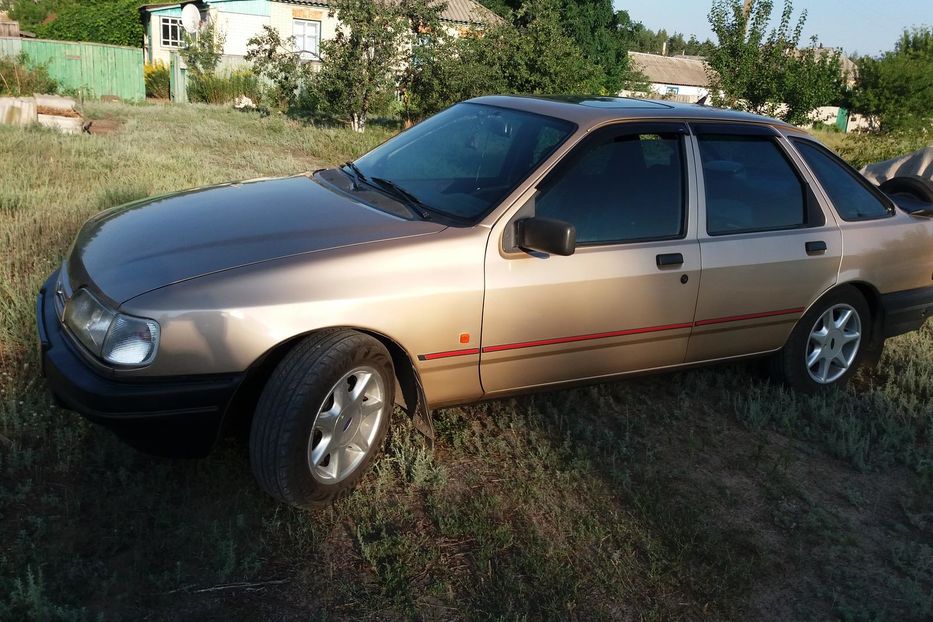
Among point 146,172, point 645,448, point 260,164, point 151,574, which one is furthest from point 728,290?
point 260,164

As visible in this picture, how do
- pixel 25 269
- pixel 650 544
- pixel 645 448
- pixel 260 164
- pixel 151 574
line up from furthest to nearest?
pixel 260 164
pixel 25 269
pixel 645 448
pixel 650 544
pixel 151 574

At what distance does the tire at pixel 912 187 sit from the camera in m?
5.39

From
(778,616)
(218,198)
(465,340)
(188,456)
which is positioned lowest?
(778,616)

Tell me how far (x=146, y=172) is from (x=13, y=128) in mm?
4581

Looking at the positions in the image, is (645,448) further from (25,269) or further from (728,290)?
(25,269)

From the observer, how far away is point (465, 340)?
11.4 feet

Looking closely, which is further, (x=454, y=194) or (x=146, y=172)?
(x=146, y=172)

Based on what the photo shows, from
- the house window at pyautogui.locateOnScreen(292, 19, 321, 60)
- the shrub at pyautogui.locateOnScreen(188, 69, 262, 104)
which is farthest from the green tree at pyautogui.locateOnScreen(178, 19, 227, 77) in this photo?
the house window at pyautogui.locateOnScreen(292, 19, 321, 60)

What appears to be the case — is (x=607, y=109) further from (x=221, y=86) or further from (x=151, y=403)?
(x=221, y=86)

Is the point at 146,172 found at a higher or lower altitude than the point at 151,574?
higher

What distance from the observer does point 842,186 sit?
4.81m

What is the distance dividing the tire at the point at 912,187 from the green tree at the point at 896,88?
37004 millimetres

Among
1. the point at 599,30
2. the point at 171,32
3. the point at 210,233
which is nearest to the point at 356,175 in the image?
the point at 210,233

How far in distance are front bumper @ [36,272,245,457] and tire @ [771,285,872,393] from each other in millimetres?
Result: 3285
